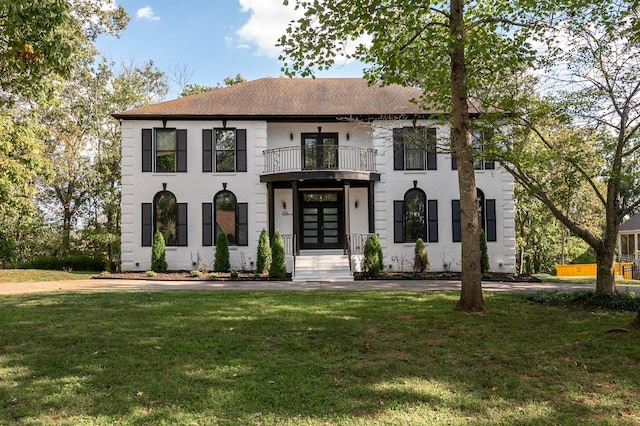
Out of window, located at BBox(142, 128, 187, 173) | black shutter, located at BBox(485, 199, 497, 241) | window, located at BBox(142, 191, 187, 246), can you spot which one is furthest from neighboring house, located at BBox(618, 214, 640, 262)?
window, located at BBox(142, 128, 187, 173)

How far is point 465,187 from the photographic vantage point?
835cm

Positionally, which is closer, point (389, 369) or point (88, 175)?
point (389, 369)

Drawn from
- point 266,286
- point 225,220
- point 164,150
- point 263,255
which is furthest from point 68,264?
point 266,286

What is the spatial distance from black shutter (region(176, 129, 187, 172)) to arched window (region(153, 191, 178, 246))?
1.14 m

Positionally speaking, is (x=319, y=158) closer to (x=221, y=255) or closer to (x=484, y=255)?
(x=221, y=255)

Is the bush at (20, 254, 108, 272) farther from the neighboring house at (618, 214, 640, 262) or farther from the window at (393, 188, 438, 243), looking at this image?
the neighboring house at (618, 214, 640, 262)

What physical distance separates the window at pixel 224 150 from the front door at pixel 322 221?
→ 9.94 ft

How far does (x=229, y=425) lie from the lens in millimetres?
3582

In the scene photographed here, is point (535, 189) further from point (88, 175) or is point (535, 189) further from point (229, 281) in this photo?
point (88, 175)

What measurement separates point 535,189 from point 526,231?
734 inches

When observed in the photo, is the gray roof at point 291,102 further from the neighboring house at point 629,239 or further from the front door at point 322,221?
the neighboring house at point 629,239

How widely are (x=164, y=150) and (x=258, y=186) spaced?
13.3 ft

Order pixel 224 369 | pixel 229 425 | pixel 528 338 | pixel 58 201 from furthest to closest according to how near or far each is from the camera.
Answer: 1. pixel 58 201
2. pixel 528 338
3. pixel 224 369
4. pixel 229 425

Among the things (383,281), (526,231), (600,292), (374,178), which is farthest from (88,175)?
(526,231)
